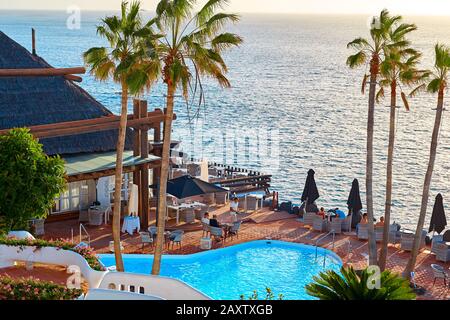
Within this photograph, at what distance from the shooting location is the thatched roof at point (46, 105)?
85.6ft

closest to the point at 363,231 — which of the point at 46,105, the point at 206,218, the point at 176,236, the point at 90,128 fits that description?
the point at 206,218

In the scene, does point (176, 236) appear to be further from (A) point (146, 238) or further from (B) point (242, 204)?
(B) point (242, 204)

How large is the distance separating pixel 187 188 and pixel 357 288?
11546mm

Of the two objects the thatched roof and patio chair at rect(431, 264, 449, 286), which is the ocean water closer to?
the thatched roof

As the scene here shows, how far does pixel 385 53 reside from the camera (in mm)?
20203

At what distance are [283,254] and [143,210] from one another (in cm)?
471

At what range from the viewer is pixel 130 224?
24234mm

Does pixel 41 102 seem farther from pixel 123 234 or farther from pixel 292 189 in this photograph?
pixel 292 189

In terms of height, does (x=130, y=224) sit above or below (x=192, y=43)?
below

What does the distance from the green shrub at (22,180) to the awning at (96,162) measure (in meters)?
3.29

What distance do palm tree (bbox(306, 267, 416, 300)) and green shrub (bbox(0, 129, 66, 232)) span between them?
8.34m

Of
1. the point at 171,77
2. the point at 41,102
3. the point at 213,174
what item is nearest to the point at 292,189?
the point at 213,174

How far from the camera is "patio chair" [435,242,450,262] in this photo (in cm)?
2209

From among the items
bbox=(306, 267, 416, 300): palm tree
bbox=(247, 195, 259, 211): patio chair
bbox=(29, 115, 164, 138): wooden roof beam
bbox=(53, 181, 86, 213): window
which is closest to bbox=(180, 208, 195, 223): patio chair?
bbox=(247, 195, 259, 211): patio chair
